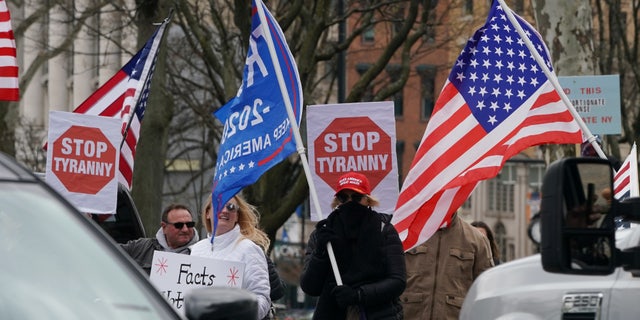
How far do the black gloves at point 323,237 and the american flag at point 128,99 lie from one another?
487 cm

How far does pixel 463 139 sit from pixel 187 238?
6.42 feet

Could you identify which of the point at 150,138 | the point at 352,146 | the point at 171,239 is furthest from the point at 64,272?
the point at 150,138

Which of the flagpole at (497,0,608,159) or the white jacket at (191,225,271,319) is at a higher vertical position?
the flagpole at (497,0,608,159)

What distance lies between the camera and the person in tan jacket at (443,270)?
33.8 feet

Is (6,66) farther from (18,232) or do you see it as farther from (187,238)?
(18,232)

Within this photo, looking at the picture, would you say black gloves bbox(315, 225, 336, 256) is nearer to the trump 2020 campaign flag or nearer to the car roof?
the trump 2020 campaign flag

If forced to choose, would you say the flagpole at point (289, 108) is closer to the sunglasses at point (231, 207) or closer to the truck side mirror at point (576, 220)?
the sunglasses at point (231, 207)

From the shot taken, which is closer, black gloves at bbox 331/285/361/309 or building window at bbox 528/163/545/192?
black gloves at bbox 331/285/361/309

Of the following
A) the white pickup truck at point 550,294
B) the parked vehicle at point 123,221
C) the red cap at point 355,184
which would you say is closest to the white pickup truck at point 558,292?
the white pickup truck at point 550,294

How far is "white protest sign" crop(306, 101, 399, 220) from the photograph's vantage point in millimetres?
11484

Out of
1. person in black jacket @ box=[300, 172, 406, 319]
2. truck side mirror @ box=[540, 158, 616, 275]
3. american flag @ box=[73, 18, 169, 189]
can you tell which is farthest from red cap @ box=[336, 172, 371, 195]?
american flag @ box=[73, 18, 169, 189]

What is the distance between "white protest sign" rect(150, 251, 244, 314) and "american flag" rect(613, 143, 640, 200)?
266 centimetres

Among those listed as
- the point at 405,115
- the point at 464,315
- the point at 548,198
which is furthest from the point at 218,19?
the point at 405,115

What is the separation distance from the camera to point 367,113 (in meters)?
11.5
